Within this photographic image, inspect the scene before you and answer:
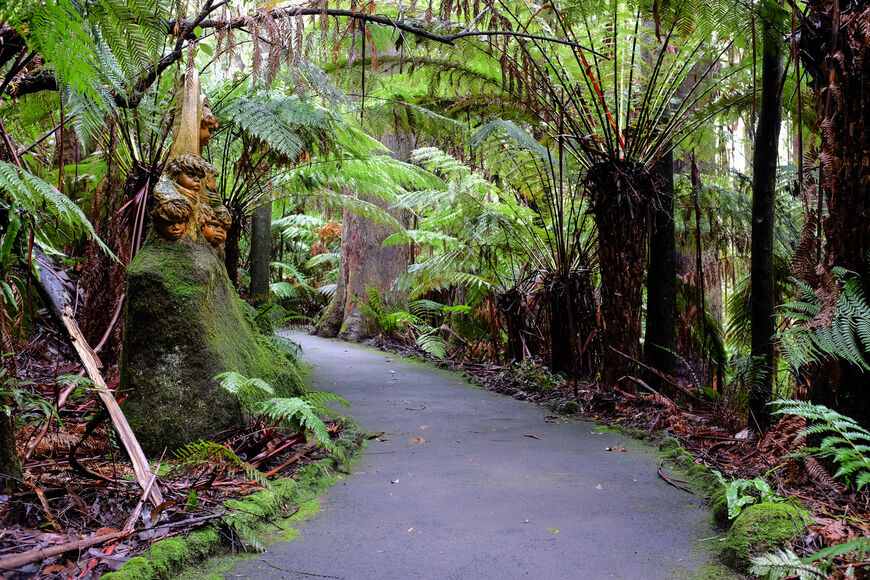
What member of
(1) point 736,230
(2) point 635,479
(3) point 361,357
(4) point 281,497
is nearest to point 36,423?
(4) point 281,497

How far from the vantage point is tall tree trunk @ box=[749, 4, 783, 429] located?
10.6ft

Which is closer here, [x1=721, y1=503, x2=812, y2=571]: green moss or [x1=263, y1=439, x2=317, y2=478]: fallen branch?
[x1=721, y1=503, x2=812, y2=571]: green moss

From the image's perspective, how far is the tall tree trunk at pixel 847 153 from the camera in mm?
2250

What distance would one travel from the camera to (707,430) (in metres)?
3.48

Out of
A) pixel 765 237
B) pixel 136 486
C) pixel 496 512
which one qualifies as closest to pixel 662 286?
pixel 765 237

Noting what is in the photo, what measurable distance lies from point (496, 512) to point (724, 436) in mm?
1731

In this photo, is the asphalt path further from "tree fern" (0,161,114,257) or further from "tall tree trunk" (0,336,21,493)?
"tree fern" (0,161,114,257)

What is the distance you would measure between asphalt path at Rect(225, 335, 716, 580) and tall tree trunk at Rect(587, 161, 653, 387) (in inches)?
31.1

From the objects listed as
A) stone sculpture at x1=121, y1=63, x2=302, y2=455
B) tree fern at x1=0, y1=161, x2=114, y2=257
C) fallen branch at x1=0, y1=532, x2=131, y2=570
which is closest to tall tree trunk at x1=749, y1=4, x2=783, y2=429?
stone sculpture at x1=121, y1=63, x2=302, y2=455

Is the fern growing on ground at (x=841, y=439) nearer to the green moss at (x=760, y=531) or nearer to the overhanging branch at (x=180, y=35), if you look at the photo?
the green moss at (x=760, y=531)

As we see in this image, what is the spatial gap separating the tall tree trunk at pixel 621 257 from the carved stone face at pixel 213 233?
260 cm

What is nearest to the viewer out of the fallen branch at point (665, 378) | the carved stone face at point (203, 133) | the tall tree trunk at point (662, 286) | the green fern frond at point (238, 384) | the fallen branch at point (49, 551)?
the fallen branch at point (49, 551)

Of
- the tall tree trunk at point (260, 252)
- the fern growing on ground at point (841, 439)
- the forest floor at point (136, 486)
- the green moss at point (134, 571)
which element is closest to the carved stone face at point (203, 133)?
the forest floor at point (136, 486)

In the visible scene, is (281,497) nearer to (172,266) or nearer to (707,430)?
(172,266)
